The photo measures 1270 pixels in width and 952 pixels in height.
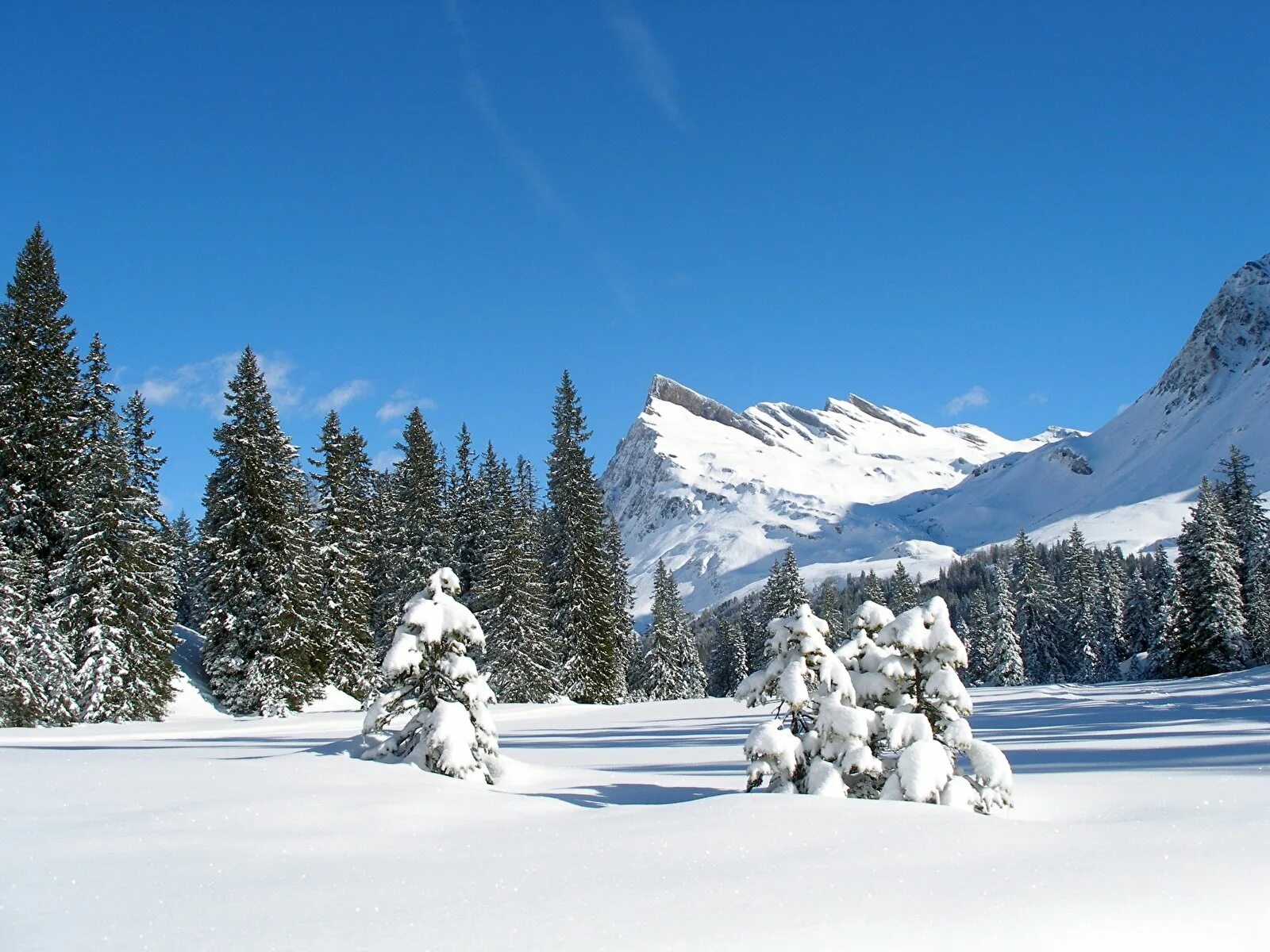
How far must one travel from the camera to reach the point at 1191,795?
32.5 feet

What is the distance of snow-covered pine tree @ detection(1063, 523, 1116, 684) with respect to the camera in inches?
2714

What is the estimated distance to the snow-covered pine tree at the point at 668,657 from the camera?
62.4 m

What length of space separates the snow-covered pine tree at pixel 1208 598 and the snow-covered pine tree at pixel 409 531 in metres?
44.5

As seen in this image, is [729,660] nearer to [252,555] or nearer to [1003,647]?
[1003,647]

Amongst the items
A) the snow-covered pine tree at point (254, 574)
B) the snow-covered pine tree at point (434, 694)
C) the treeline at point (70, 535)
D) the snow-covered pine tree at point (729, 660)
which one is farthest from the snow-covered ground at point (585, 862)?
the snow-covered pine tree at point (729, 660)

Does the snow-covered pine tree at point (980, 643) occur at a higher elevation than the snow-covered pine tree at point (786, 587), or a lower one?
lower

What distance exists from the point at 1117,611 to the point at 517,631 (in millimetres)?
54953

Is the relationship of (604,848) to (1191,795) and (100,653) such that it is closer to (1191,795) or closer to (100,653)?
(1191,795)

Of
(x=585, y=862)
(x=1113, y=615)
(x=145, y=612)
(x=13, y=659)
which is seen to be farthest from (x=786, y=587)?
(x=585, y=862)

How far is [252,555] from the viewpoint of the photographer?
32.3m

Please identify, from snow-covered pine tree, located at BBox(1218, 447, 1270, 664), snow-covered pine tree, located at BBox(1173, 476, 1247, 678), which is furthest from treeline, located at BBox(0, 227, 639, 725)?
snow-covered pine tree, located at BBox(1218, 447, 1270, 664)

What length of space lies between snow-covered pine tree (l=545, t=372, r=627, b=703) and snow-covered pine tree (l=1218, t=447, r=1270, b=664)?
37.8m

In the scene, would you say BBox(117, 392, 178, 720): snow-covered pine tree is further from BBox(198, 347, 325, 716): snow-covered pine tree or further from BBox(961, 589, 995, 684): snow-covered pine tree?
BBox(961, 589, 995, 684): snow-covered pine tree

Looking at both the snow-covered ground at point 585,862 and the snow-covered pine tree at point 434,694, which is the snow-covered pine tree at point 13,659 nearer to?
the snow-covered ground at point 585,862
